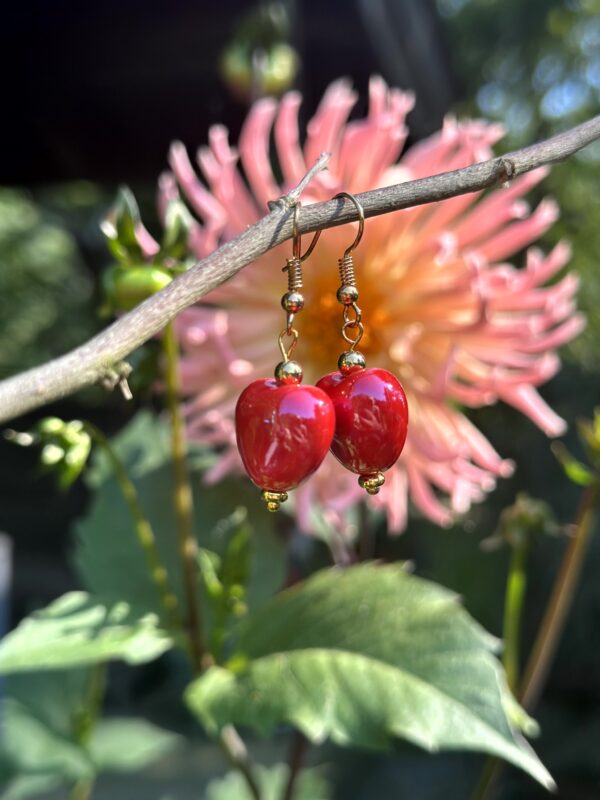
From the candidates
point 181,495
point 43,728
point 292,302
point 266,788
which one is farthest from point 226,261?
point 266,788

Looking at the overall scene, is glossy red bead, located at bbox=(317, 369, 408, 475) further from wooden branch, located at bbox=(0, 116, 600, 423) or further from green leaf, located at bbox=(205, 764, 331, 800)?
green leaf, located at bbox=(205, 764, 331, 800)

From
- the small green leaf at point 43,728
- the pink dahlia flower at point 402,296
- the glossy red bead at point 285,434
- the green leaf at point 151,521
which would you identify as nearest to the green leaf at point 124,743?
the small green leaf at point 43,728

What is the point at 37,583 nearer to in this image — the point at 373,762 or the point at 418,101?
the point at 373,762

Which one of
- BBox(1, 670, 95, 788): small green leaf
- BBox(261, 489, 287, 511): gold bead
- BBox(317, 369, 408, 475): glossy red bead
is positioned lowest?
BBox(1, 670, 95, 788): small green leaf

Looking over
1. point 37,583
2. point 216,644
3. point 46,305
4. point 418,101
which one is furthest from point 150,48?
point 46,305

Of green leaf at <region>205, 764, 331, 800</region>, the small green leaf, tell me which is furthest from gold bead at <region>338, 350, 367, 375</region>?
green leaf at <region>205, 764, 331, 800</region>

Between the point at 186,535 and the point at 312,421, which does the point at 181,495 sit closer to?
the point at 186,535
